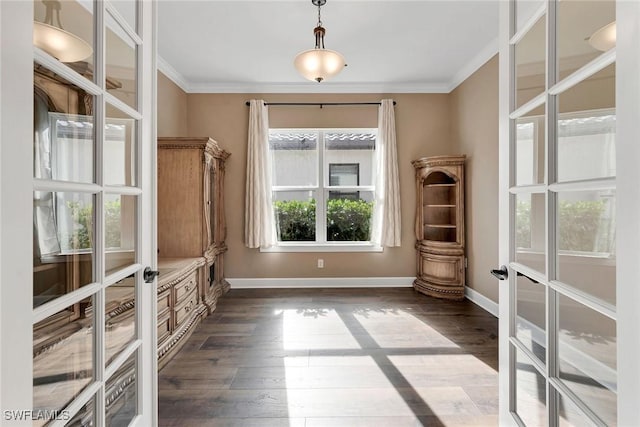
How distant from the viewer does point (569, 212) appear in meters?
0.97

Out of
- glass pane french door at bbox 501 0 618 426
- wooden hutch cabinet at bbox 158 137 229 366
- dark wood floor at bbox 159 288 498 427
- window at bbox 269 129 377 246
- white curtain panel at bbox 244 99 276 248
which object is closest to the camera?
glass pane french door at bbox 501 0 618 426

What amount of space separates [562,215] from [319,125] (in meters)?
3.61

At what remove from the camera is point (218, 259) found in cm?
396

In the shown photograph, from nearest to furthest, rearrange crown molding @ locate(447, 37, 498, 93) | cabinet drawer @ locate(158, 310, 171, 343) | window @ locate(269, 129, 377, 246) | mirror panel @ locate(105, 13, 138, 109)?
mirror panel @ locate(105, 13, 138, 109)
cabinet drawer @ locate(158, 310, 171, 343)
crown molding @ locate(447, 37, 498, 93)
window @ locate(269, 129, 377, 246)

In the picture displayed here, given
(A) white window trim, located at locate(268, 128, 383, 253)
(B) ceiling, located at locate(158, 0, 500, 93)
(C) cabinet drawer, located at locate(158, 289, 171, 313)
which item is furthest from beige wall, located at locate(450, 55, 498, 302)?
(C) cabinet drawer, located at locate(158, 289, 171, 313)

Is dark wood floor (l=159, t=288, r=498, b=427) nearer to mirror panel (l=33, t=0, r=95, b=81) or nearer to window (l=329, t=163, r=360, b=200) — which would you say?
window (l=329, t=163, r=360, b=200)

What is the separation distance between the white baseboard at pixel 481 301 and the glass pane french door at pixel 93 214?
3227 millimetres

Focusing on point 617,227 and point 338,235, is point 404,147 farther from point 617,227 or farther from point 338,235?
point 617,227

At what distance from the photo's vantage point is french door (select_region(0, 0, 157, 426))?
25.2 inches

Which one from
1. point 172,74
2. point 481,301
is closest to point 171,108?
point 172,74

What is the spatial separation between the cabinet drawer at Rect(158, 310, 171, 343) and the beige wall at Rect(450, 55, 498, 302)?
3177 millimetres

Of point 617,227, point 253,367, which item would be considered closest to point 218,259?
point 253,367

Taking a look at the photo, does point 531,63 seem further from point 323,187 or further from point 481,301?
Answer: point 323,187

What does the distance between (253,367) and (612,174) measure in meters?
2.27
